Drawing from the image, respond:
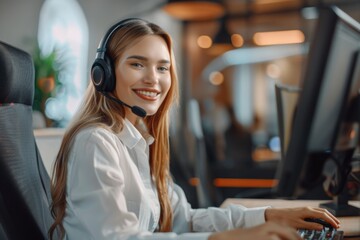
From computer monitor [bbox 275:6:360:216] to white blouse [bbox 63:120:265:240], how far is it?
0.16m

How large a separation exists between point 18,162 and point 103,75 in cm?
25

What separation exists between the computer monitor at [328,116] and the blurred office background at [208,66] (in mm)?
663

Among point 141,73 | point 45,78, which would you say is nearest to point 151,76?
point 141,73

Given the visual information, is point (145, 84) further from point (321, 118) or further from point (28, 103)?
point (321, 118)

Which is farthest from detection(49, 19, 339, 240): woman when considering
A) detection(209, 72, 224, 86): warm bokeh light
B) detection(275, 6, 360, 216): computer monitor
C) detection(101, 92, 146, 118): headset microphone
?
detection(209, 72, 224, 86): warm bokeh light

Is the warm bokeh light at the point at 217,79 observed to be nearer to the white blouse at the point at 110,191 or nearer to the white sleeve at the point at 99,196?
the white blouse at the point at 110,191

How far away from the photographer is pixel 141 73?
94cm

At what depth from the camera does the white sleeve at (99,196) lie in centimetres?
71

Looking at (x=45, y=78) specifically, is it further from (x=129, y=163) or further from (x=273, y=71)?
(x=273, y=71)

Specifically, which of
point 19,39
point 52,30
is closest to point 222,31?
point 52,30

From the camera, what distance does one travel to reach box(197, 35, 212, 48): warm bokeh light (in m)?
6.71

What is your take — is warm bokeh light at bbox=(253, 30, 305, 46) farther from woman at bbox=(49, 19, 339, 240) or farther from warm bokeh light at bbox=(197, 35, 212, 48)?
woman at bbox=(49, 19, 339, 240)

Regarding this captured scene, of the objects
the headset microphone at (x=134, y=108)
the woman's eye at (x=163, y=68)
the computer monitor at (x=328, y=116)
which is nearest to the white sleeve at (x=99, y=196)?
the headset microphone at (x=134, y=108)

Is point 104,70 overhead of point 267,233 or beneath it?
overhead
